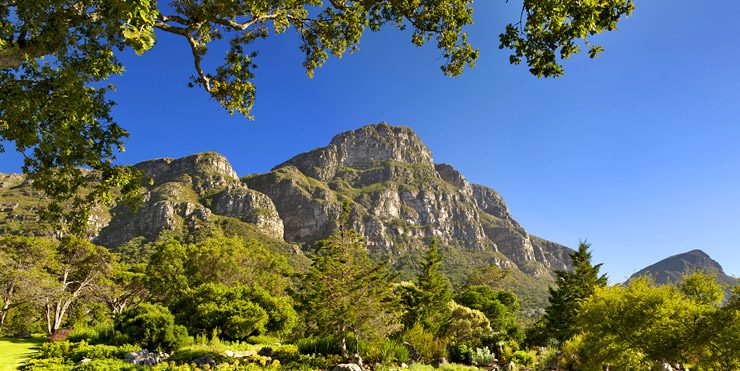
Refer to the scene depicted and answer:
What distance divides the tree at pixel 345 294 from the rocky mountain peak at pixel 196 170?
174m

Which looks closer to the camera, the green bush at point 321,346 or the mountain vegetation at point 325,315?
the mountain vegetation at point 325,315

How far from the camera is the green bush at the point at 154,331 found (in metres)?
16.1

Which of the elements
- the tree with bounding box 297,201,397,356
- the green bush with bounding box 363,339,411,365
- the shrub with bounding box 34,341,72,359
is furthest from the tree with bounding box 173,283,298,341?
the green bush with bounding box 363,339,411,365

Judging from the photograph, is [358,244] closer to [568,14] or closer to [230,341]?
[230,341]

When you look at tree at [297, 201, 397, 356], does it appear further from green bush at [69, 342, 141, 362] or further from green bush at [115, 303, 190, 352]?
green bush at [69, 342, 141, 362]

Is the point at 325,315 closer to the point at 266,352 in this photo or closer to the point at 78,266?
the point at 266,352

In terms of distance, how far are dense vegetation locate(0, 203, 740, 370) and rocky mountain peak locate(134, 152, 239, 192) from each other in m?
154

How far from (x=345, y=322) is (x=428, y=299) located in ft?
47.6

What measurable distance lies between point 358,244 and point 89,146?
10402mm

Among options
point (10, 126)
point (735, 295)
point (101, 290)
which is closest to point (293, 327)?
point (101, 290)

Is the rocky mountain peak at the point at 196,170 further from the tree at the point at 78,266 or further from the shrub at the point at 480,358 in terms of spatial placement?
the shrub at the point at 480,358

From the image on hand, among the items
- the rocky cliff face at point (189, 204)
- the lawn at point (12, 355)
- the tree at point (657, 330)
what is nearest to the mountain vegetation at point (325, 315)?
the tree at point (657, 330)

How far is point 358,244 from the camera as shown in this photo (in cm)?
1527

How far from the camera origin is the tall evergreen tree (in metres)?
29.7
